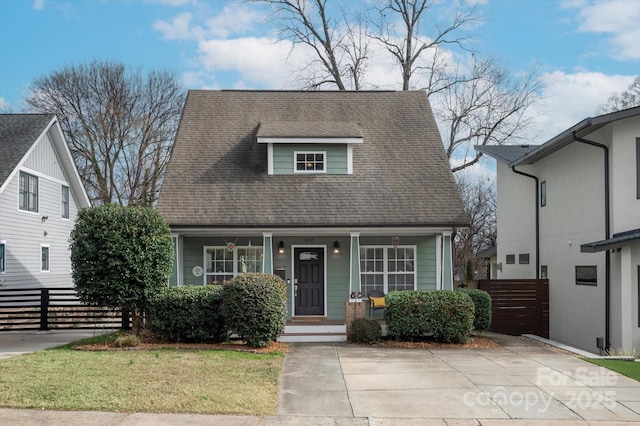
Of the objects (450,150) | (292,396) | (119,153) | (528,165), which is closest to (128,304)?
(292,396)

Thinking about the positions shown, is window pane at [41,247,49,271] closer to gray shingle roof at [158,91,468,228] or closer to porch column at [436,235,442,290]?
gray shingle roof at [158,91,468,228]

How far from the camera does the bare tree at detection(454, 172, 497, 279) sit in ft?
136

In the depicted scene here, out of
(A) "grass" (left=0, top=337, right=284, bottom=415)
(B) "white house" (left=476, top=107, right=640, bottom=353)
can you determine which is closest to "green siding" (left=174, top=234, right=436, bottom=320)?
(B) "white house" (left=476, top=107, right=640, bottom=353)

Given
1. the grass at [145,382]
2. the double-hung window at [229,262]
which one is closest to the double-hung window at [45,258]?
the double-hung window at [229,262]

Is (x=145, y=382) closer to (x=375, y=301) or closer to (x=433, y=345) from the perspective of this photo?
(x=433, y=345)

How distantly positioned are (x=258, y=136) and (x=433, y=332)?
23.7 ft

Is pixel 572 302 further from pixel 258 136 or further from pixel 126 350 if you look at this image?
pixel 126 350

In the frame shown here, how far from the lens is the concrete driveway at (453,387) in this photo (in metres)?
7.61

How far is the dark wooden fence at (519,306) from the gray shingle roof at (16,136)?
15437 mm

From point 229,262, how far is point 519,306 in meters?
8.15

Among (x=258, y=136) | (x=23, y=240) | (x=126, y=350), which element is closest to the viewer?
(x=126, y=350)

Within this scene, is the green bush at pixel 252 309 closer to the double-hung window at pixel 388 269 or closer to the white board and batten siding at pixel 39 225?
the double-hung window at pixel 388 269

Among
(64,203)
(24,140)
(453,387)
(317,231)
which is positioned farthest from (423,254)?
(64,203)

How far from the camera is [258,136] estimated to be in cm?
1692
